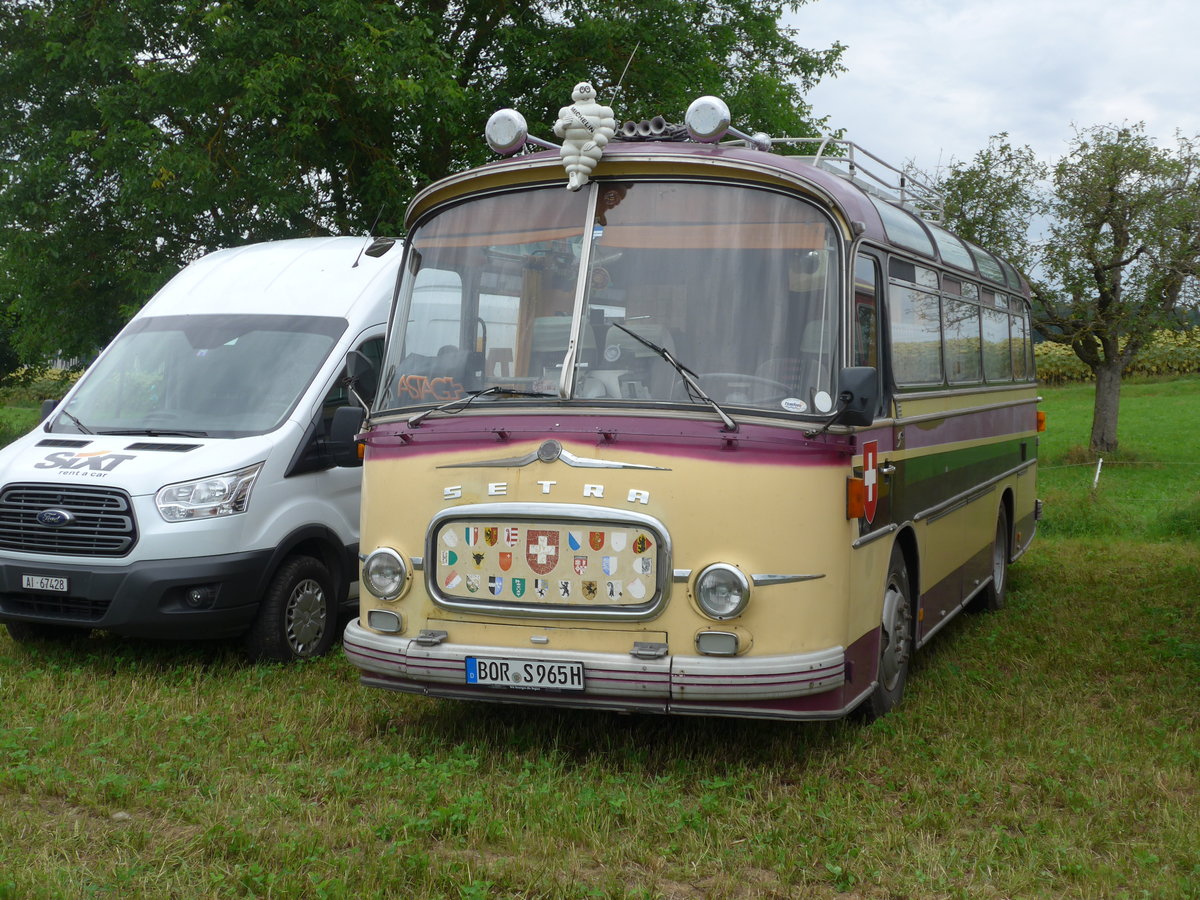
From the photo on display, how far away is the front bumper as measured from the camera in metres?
5.78

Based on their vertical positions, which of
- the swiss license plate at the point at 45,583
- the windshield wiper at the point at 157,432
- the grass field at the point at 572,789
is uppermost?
the windshield wiper at the point at 157,432

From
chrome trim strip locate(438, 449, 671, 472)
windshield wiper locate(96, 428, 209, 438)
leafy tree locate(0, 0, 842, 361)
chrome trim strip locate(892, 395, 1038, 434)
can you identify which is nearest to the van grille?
windshield wiper locate(96, 428, 209, 438)

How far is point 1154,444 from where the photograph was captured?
3031 cm

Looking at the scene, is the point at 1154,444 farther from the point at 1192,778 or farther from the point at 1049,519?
the point at 1192,778

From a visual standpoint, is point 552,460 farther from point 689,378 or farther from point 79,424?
point 79,424

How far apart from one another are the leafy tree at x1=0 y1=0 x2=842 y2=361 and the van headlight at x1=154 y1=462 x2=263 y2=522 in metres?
7.72

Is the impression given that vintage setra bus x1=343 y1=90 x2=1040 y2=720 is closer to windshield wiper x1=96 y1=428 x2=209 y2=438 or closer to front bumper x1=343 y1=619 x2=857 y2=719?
front bumper x1=343 y1=619 x2=857 y2=719

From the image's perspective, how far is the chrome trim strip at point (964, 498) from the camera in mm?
8052

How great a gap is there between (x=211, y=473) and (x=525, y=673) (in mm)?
2885

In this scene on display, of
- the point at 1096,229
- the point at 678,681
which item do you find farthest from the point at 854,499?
the point at 1096,229

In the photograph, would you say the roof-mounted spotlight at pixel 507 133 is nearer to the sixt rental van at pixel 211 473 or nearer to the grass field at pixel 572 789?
the sixt rental van at pixel 211 473

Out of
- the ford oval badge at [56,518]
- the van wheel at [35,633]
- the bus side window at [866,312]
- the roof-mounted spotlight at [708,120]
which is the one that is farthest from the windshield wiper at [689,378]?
the van wheel at [35,633]

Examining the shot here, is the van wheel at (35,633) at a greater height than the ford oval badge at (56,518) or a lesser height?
lesser

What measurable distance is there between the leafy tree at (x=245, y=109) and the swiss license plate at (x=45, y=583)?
26.0 feet
